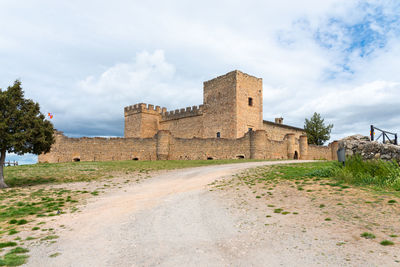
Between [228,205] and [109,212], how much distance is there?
11.9ft

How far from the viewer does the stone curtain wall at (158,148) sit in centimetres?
2997

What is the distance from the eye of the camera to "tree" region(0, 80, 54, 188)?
15.3 meters

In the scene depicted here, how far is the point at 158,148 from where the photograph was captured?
98.9 feet

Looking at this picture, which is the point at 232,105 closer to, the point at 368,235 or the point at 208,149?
the point at 208,149

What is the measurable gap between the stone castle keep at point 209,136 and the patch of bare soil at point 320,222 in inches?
786

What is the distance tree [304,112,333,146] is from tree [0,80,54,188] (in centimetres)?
4606

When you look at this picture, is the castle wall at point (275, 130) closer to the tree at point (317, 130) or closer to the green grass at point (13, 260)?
the tree at point (317, 130)

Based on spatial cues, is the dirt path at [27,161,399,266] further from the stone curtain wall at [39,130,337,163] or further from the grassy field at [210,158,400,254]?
the stone curtain wall at [39,130,337,163]

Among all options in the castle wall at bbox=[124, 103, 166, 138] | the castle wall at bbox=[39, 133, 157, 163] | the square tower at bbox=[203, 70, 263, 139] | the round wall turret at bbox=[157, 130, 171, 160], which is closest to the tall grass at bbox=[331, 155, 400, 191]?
the round wall turret at bbox=[157, 130, 171, 160]

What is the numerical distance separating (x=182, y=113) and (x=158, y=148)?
1610cm

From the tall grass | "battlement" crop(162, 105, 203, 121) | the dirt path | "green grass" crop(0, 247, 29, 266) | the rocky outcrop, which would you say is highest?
"battlement" crop(162, 105, 203, 121)

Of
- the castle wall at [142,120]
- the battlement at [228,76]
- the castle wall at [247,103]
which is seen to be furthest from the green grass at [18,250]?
the castle wall at [142,120]

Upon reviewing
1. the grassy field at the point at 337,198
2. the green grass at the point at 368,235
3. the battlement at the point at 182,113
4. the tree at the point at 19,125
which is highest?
the battlement at the point at 182,113

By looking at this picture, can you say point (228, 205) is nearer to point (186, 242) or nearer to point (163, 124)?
point (186, 242)
